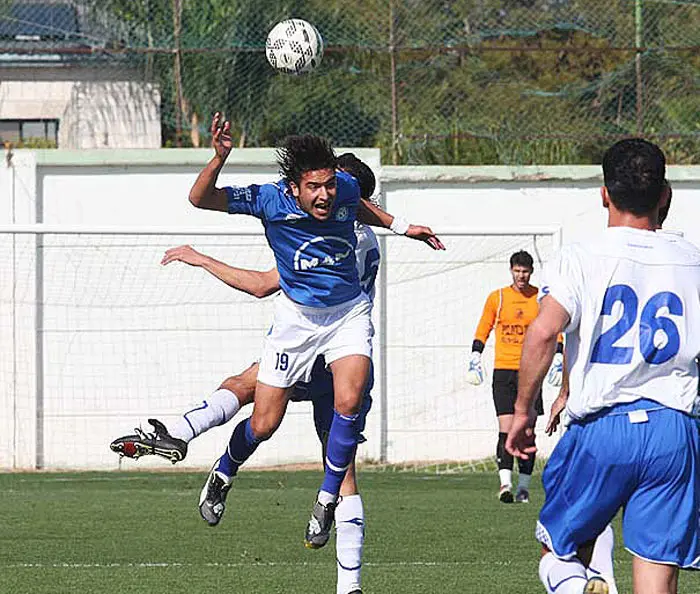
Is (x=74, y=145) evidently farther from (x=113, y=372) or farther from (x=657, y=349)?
(x=657, y=349)

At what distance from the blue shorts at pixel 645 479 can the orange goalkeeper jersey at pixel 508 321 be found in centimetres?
811

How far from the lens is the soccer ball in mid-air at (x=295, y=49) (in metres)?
9.01

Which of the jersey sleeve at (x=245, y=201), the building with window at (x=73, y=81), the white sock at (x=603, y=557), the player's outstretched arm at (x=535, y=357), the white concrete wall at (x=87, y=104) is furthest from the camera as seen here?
the white concrete wall at (x=87, y=104)

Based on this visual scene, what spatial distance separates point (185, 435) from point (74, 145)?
12969mm

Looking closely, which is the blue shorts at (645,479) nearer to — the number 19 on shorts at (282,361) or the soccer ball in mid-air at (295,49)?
the number 19 on shorts at (282,361)

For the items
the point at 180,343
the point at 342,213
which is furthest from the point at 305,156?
the point at 180,343

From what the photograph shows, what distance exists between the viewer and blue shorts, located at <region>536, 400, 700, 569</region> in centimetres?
523

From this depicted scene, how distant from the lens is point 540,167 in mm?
17125

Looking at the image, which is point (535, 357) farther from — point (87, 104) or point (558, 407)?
point (87, 104)

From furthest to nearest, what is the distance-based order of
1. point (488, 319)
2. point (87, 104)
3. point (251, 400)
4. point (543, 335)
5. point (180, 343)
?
point (87, 104)
point (180, 343)
point (488, 319)
point (251, 400)
point (543, 335)

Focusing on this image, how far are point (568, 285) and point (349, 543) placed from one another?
2644 mm

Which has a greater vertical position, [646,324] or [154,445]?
[646,324]

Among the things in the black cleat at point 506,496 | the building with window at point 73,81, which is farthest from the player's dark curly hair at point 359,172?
the building with window at point 73,81

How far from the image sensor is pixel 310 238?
743cm
